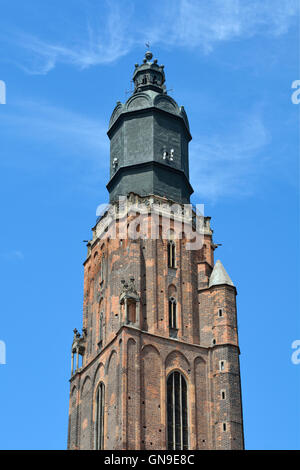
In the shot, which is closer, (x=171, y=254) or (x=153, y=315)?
(x=153, y=315)

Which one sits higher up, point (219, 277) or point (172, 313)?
point (219, 277)

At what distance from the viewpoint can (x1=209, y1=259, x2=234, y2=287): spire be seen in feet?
274

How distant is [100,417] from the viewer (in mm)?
78375

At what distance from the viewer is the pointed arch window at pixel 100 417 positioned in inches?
3044

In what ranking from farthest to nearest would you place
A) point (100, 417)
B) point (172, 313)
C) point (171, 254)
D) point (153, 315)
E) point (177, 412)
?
point (171, 254)
point (172, 313)
point (153, 315)
point (100, 417)
point (177, 412)

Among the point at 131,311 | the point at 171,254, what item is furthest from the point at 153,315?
the point at 171,254

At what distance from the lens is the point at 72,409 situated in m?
83.5

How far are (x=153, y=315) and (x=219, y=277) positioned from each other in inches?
288

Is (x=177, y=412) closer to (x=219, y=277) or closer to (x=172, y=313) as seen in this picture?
(x=172, y=313)

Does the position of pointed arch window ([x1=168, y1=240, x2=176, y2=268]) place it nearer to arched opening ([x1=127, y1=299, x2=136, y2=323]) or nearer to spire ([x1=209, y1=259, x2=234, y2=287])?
spire ([x1=209, y1=259, x2=234, y2=287])

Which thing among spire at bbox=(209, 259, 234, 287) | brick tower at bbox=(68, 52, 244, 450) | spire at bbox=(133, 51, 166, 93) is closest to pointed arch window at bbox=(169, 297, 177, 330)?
brick tower at bbox=(68, 52, 244, 450)

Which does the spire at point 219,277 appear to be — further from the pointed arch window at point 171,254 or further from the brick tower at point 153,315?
the pointed arch window at point 171,254
